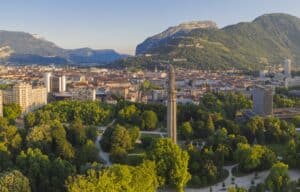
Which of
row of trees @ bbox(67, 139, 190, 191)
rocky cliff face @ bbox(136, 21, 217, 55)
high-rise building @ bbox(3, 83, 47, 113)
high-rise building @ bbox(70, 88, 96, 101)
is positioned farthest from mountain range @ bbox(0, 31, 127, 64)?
row of trees @ bbox(67, 139, 190, 191)

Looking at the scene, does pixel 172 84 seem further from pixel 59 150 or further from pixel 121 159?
pixel 59 150

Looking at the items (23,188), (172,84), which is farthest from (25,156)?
(172,84)

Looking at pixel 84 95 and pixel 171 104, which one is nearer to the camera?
pixel 171 104

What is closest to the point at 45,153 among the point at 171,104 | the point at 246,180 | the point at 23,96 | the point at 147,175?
the point at 171,104

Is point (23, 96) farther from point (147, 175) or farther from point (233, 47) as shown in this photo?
point (233, 47)

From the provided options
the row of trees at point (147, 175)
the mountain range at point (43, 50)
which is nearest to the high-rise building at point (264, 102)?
the row of trees at point (147, 175)

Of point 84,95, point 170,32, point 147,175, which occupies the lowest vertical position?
point 147,175

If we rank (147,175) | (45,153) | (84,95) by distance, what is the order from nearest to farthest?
(147,175) → (45,153) → (84,95)

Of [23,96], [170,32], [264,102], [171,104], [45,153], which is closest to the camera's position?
[171,104]
